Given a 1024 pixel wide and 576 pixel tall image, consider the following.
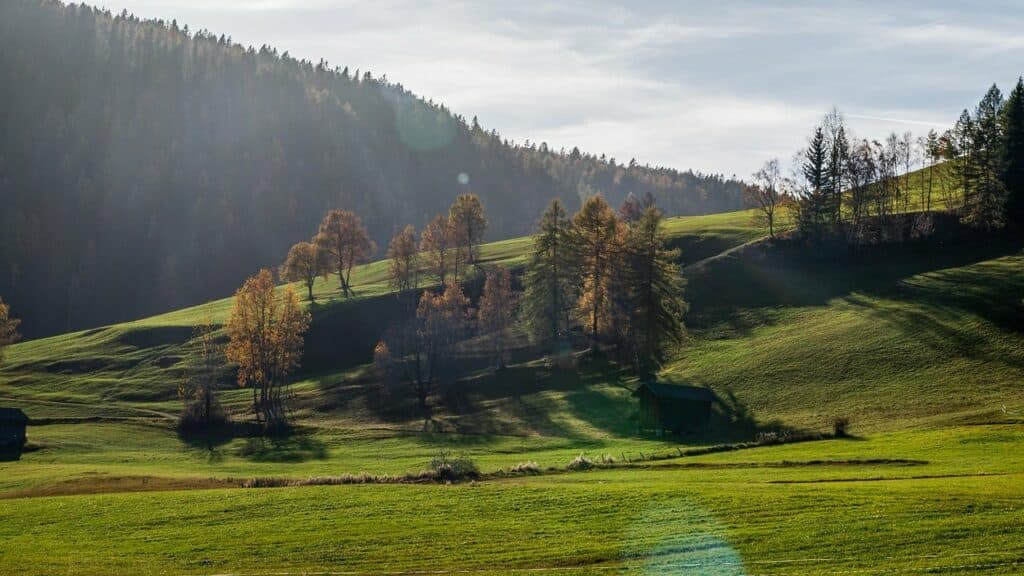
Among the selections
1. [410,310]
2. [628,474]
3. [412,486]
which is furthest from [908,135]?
[412,486]

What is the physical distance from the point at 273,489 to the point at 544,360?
5825cm

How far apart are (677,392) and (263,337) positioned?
141 ft

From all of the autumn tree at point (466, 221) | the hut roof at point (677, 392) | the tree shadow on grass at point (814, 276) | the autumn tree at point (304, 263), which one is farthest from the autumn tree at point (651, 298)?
the autumn tree at point (304, 263)

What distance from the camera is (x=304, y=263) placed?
137 meters

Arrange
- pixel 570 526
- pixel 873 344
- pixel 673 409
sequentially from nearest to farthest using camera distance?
pixel 570 526 → pixel 673 409 → pixel 873 344

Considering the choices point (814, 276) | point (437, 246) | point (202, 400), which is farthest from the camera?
point (437, 246)

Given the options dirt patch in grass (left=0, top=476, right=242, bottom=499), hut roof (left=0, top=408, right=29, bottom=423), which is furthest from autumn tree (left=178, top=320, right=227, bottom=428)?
dirt patch in grass (left=0, top=476, right=242, bottom=499)

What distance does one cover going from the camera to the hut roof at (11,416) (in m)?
78.1

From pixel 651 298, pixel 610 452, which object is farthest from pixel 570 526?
pixel 651 298

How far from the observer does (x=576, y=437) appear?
77688 millimetres

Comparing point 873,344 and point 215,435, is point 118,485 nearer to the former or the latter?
point 215,435

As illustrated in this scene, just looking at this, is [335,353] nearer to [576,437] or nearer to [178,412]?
[178,412]

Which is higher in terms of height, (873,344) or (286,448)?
(873,344)

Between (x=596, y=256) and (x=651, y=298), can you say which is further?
(x=596, y=256)
